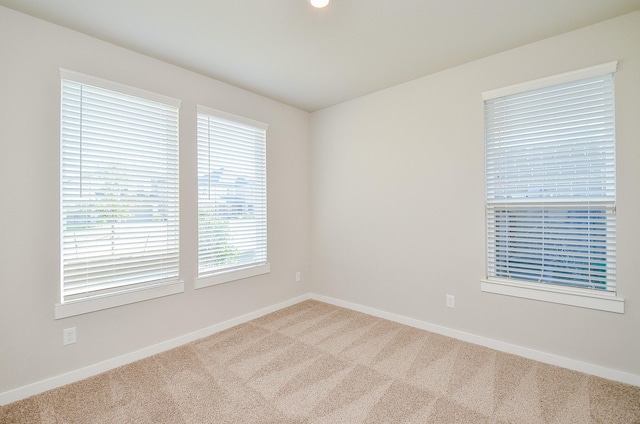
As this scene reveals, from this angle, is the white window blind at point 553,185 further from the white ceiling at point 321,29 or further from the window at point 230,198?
the window at point 230,198

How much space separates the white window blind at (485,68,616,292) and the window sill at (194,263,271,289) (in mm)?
2558

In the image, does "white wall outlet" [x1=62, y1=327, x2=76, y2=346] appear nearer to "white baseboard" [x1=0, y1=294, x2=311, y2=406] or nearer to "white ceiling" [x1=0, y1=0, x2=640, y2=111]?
"white baseboard" [x1=0, y1=294, x2=311, y2=406]

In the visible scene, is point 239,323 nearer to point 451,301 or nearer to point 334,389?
point 334,389

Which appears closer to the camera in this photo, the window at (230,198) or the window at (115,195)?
the window at (115,195)

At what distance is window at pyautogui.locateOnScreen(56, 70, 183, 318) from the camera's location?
7.48 ft

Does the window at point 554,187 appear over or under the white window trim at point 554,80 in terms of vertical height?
under

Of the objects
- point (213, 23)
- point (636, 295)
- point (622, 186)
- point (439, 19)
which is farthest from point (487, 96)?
point (213, 23)

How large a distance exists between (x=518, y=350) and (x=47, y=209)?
411 cm

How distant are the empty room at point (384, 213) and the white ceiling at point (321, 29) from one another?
0.9 inches

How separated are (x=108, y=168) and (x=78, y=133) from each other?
0.33m

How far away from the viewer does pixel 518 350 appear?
2.61 meters

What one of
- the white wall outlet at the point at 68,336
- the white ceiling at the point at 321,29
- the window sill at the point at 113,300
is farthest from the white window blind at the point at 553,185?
the white wall outlet at the point at 68,336

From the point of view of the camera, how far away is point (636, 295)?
7.06 feet

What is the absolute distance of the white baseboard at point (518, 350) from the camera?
220 centimetres
